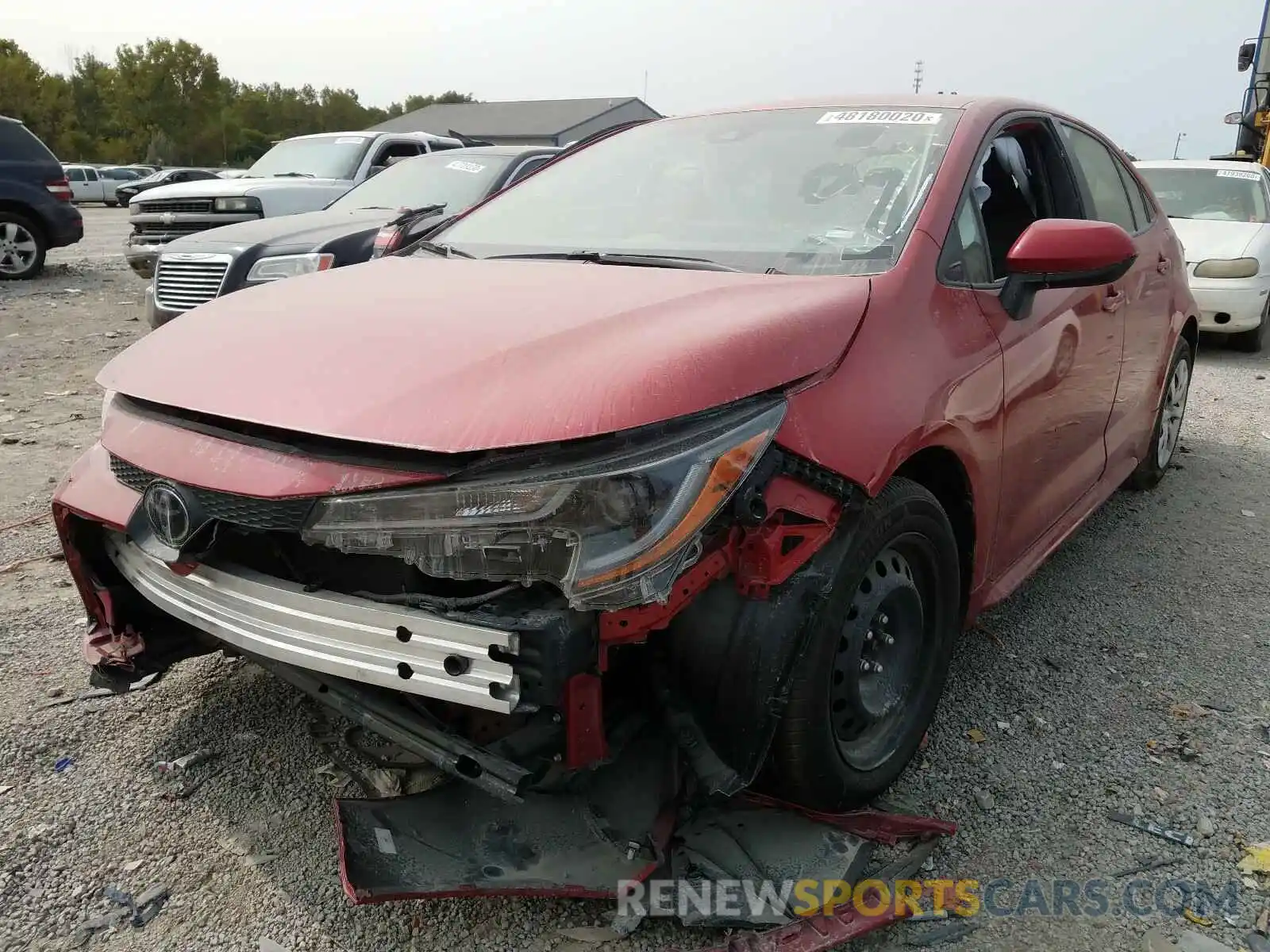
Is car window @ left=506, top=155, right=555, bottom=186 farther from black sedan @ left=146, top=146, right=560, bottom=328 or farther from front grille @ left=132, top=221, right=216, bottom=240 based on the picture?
front grille @ left=132, top=221, right=216, bottom=240

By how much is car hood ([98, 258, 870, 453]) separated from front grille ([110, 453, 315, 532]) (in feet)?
0.49

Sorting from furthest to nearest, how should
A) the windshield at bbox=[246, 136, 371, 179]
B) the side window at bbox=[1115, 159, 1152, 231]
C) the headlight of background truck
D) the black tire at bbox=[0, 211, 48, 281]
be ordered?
the black tire at bbox=[0, 211, 48, 281] < the windshield at bbox=[246, 136, 371, 179] < the headlight of background truck < the side window at bbox=[1115, 159, 1152, 231]

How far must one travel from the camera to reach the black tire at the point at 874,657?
1.98 metres

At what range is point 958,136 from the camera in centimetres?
265

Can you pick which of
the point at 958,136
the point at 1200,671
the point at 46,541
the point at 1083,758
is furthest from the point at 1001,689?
the point at 46,541

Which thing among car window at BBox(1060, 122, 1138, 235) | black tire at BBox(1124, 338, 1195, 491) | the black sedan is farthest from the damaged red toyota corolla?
the black sedan

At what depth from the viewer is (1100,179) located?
359 cm

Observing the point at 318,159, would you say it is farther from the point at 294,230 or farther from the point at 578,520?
the point at 578,520

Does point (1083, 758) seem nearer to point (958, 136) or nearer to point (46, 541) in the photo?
point (958, 136)

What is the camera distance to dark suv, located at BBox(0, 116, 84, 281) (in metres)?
10.8

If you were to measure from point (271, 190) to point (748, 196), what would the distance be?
22.9 ft

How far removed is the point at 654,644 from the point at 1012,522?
4.61 feet

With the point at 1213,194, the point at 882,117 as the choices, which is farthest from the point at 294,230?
the point at 1213,194

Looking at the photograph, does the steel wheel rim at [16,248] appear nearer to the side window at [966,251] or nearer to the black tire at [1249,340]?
the side window at [966,251]
